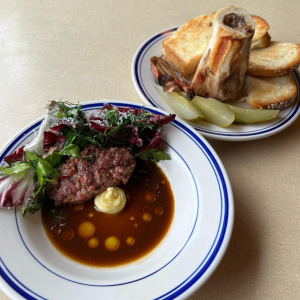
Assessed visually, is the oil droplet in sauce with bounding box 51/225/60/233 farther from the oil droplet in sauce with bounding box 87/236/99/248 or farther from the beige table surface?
the beige table surface

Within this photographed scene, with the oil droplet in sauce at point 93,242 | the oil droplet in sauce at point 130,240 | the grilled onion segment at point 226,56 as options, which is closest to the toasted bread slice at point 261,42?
the grilled onion segment at point 226,56

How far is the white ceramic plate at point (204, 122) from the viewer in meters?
2.04

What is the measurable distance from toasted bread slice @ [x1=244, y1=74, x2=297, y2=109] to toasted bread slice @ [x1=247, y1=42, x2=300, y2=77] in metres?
0.05

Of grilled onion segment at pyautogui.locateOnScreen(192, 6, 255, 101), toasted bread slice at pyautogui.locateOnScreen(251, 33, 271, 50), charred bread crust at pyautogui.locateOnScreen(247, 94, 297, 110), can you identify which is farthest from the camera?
toasted bread slice at pyautogui.locateOnScreen(251, 33, 271, 50)

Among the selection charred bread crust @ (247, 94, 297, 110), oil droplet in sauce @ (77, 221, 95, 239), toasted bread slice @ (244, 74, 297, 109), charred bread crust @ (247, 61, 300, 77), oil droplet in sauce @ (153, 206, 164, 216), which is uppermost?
charred bread crust @ (247, 61, 300, 77)

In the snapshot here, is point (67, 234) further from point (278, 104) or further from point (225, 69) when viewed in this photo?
point (278, 104)

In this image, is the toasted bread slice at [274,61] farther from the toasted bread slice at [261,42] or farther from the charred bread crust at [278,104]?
the charred bread crust at [278,104]

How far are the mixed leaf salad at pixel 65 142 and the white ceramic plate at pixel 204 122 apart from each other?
32 cm

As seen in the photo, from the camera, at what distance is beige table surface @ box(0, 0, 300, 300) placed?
1.62 m

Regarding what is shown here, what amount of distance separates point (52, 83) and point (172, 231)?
1.82 meters

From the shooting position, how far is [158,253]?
154cm

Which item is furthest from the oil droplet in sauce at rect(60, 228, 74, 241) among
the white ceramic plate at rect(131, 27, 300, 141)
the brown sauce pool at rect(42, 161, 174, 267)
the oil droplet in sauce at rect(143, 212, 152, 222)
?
the white ceramic plate at rect(131, 27, 300, 141)

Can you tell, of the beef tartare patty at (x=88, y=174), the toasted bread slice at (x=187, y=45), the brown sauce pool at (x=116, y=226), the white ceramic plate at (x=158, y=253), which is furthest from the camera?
the toasted bread slice at (x=187, y=45)

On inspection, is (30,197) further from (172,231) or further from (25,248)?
(172,231)
